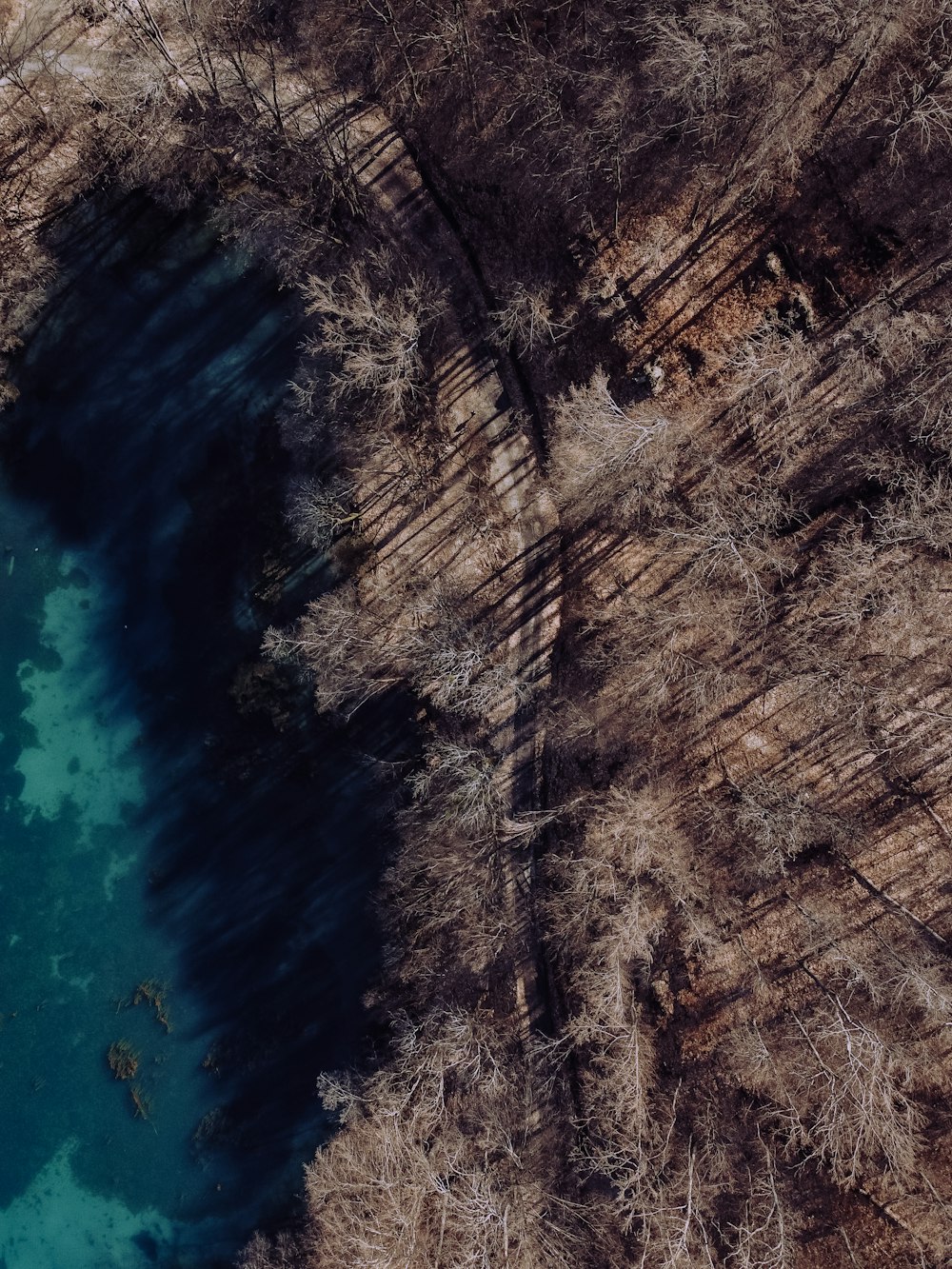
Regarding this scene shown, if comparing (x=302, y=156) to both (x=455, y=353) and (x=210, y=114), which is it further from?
(x=455, y=353)

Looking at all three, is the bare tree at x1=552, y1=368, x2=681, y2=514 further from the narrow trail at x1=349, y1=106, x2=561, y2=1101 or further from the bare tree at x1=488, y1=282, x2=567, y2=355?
the bare tree at x1=488, y1=282, x2=567, y2=355

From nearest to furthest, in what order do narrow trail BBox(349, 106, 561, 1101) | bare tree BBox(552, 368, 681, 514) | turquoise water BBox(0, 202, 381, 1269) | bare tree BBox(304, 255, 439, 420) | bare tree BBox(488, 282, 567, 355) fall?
1. bare tree BBox(552, 368, 681, 514)
2. bare tree BBox(304, 255, 439, 420)
3. bare tree BBox(488, 282, 567, 355)
4. narrow trail BBox(349, 106, 561, 1101)
5. turquoise water BBox(0, 202, 381, 1269)

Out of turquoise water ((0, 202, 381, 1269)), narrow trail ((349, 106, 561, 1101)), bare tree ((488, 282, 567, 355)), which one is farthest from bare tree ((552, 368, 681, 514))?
turquoise water ((0, 202, 381, 1269))

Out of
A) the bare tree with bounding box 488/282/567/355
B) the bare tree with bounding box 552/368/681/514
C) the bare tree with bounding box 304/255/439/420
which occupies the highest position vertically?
the bare tree with bounding box 304/255/439/420

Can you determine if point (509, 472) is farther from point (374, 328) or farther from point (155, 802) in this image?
point (155, 802)

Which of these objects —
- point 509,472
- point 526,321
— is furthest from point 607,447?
point 526,321

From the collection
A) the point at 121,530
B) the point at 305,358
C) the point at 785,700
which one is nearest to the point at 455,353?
the point at 305,358

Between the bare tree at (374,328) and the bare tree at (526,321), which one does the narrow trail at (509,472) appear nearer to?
the bare tree at (526,321)
